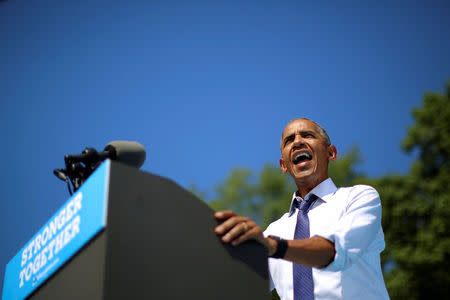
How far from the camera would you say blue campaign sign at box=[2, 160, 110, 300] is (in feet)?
4.13

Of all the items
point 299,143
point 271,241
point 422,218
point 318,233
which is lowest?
point 271,241

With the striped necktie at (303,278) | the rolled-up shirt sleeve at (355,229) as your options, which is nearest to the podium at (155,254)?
the rolled-up shirt sleeve at (355,229)

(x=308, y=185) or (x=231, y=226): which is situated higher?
(x=308, y=185)

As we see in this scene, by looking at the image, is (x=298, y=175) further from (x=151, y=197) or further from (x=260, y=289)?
(x=151, y=197)

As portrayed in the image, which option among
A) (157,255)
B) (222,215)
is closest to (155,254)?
(157,255)

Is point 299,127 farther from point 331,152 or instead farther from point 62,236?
point 62,236

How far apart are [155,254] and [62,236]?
16.5 inches

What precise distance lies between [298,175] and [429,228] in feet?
37.3

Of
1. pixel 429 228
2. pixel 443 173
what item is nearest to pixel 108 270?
pixel 429 228

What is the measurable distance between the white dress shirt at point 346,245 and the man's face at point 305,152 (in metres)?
0.17

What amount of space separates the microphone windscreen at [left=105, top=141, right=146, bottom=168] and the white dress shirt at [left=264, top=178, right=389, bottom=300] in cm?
93

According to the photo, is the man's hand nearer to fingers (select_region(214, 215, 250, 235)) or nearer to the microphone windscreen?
fingers (select_region(214, 215, 250, 235))

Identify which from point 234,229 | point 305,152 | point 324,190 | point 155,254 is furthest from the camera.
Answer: point 305,152

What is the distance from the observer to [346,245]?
197 centimetres
